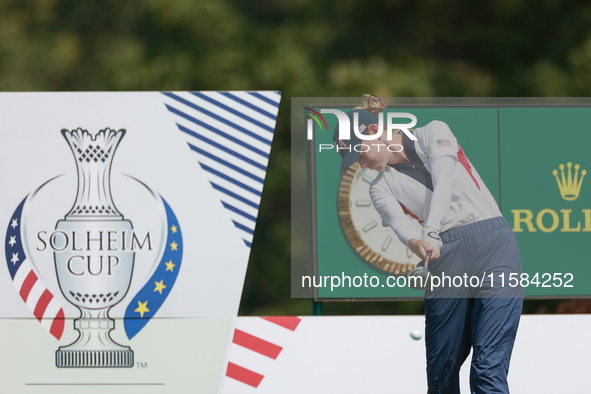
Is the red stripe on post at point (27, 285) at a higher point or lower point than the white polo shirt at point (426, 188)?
lower

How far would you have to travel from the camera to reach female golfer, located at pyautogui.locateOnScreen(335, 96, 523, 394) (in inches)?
111

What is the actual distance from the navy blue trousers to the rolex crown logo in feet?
1.00

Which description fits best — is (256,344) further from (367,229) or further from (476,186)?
(476,186)

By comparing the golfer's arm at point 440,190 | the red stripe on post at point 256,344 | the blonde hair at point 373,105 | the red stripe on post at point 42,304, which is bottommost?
the red stripe on post at point 256,344

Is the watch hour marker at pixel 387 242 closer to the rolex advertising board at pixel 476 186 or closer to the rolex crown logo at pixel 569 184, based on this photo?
the rolex advertising board at pixel 476 186

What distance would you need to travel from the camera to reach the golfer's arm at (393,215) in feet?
9.37

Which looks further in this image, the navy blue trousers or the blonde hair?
the blonde hair

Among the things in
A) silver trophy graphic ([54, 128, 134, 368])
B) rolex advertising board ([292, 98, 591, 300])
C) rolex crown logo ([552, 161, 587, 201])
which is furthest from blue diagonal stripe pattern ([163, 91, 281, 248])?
rolex crown logo ([552, 161, 587, 201])

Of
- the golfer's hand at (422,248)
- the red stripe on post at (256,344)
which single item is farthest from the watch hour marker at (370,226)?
the red stripe on post at (256,344)

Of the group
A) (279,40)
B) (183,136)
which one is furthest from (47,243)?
(279,40)

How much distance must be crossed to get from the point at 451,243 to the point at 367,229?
1.21 ft

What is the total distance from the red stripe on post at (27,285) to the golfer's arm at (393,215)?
1554mm

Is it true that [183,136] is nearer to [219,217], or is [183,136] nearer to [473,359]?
[219,217]

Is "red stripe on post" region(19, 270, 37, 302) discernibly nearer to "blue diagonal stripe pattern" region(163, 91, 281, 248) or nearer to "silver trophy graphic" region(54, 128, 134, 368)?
"silver trophy graphic" region(54, 128, 134, 368)
